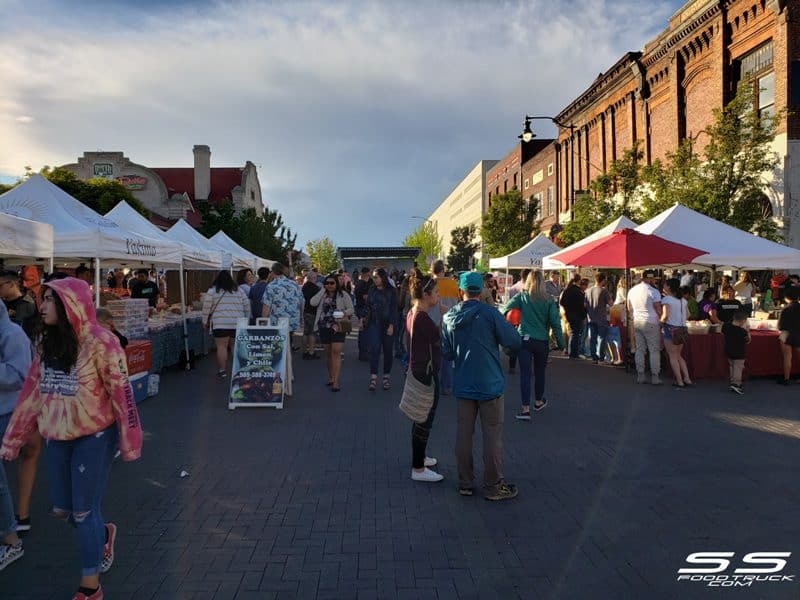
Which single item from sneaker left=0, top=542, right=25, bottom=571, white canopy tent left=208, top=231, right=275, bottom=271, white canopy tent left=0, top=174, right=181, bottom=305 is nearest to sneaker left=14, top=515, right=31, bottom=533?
sneaker left=0, top=542, right=25, bottom=571

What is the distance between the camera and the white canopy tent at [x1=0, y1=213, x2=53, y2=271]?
7477 millimetres

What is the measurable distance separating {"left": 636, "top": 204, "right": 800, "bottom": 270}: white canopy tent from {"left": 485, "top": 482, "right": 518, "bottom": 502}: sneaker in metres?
8.43

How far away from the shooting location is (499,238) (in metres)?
44.5

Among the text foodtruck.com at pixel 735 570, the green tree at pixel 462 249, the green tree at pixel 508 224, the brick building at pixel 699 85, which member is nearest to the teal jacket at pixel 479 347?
the text foodtruck.com at pixel 735 570

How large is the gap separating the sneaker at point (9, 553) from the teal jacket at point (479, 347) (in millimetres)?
3272

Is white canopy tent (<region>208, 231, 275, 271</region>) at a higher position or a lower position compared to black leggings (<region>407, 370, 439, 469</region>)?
higher

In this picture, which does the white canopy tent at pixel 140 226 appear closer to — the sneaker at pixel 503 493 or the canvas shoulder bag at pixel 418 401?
the canvas shoulder bag at pixel 418 401

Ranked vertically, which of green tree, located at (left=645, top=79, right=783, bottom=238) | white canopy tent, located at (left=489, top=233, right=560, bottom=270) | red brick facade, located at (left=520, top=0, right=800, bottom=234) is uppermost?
red brick facade, located at (left=520, top=0, right=800, bottom=234)

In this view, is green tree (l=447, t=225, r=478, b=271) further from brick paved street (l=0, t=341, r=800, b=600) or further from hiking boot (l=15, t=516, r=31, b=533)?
hiking boot (l=15, t=516, r=31, b=533)

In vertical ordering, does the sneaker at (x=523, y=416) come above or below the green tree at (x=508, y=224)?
below

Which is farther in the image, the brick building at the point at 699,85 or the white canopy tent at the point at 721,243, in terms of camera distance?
the brick building at the point at 699,85

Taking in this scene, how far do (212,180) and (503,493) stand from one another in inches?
2915

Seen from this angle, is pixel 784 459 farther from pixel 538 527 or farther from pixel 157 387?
pixel 157 387

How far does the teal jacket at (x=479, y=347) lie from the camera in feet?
17.3
